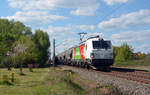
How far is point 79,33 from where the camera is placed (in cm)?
4425

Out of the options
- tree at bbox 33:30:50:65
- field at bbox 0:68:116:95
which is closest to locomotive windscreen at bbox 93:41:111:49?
field at bbox 0:68:116:95

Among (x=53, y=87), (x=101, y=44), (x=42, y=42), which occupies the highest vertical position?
(x=42, y=42)

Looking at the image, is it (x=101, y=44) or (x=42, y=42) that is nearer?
(x=101, y=44)

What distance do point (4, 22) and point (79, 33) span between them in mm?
27904

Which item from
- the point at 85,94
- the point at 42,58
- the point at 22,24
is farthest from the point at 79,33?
the point at 85,94

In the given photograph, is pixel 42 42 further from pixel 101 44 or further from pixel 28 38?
pixel 101 44

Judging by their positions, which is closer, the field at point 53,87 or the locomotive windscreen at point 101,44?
the field at point 53,87

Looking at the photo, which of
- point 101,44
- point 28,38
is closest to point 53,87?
point 101,44

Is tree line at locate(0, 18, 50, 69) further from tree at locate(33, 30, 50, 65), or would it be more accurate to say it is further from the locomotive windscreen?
the locomotive windscreen

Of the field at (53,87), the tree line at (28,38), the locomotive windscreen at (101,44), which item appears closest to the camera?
the field at (53,87)

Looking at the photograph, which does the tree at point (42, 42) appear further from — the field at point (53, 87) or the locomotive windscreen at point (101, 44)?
the field at point (53, 87)

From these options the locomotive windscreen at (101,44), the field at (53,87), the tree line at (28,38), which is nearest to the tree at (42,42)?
the tree line at (28,38)

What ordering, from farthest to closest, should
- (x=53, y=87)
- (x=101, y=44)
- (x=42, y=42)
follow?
(x=42, y=42)
(x=101, y=44)
(x=53, y=87)

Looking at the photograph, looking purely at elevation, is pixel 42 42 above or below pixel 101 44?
above
